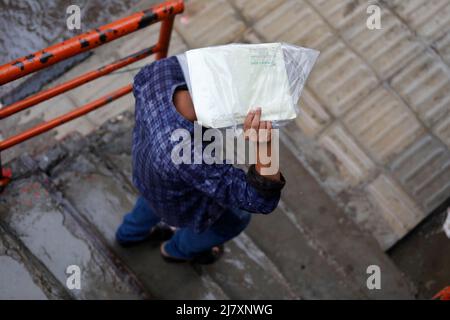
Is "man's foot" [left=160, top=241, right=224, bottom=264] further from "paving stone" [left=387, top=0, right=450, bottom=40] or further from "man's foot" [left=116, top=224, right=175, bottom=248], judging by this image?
"paving stone" [left=387, top=0, right=450, bottom=40]

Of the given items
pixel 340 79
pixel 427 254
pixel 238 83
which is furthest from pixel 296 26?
pixel 238 83

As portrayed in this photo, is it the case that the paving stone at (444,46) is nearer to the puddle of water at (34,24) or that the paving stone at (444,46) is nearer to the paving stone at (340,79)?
the paving stone at (340,79)

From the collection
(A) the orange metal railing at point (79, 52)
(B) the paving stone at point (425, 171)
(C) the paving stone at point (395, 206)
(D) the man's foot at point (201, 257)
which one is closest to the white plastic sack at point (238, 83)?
(A) the orange metal railing at point (79, 52)

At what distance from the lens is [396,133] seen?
3.73 m

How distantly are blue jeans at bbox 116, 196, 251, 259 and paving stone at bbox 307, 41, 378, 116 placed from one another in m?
1.50

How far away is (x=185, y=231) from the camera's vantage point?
2.75 meters

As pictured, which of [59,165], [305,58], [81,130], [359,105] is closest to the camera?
[305,58]

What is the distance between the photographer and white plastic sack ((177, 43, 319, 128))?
1902 millimetres

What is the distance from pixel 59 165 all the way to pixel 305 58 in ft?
5.26

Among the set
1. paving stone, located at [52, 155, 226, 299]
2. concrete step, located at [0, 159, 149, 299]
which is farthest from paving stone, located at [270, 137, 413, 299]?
concrete step, located at [0, 159, 149, 299]

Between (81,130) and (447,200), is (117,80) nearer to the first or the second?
(81,130)

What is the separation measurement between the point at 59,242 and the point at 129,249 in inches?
14.8

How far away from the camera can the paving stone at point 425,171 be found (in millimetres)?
3600

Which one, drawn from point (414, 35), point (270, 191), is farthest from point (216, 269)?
point (414, 35)
